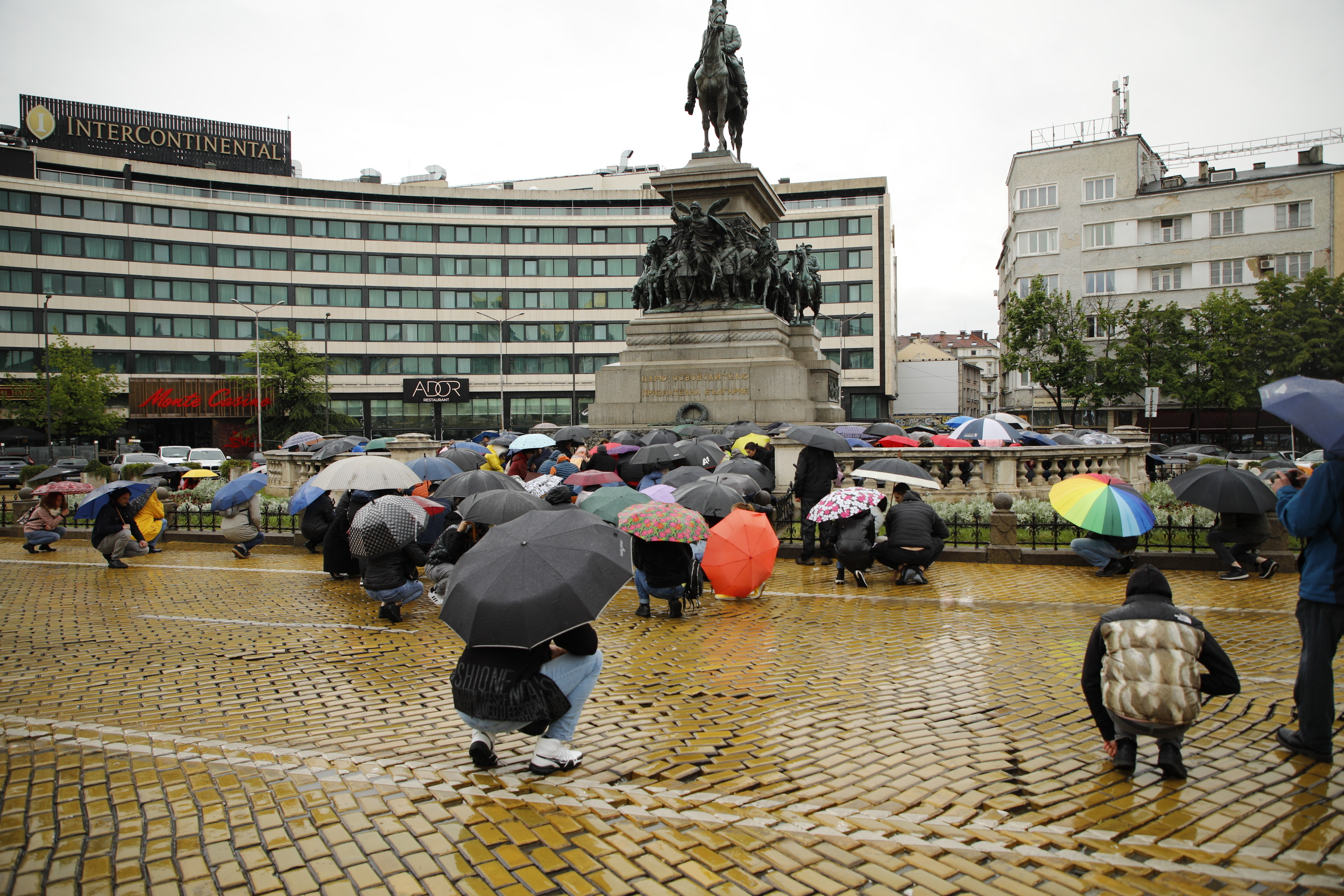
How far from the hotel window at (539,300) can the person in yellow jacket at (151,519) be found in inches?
2329

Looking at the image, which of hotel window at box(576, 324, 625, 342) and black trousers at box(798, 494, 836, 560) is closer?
black trousers at box(798, 494, 836, 560)

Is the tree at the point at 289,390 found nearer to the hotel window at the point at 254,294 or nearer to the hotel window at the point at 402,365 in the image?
the hotel window at the point at 254,294

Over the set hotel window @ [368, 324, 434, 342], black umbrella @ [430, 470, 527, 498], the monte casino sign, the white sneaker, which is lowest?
the white sneaker

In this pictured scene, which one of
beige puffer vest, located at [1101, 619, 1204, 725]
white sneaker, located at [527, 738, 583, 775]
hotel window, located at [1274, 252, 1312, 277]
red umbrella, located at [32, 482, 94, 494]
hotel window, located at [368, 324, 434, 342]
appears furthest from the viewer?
hotel window, located at [368, 324, 434, 342]

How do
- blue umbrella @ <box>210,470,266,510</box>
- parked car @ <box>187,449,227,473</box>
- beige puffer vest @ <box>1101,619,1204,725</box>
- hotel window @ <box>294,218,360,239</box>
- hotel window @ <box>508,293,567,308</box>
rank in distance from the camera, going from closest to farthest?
beige puffer vest @ <box>1101,619,1204,725</box> < blue umbrella @ <box>210,470,266,510</box> < parked car @ <box>187,449,227,473</box> < hotel window @ <box>294,218,360,239</box> < hotel window @ <box>508,293,567,308</box>

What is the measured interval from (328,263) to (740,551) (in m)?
68.7

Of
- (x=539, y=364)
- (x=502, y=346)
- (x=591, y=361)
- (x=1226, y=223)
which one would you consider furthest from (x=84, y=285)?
(x=1226, y=223)

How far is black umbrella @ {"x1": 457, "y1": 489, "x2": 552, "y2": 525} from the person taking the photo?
30.1 ft

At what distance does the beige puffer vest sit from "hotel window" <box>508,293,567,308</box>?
70.8m

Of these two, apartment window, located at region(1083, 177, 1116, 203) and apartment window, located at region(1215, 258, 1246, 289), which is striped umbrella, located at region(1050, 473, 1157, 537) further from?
apartment window, located at region(1083, 177, 1116, 203)

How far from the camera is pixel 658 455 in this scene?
1506cm

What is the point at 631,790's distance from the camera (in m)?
5.07

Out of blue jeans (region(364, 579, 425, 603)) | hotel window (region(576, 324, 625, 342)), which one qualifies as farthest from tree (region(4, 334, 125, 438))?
blue jeans (region(364, 579, 425, 603))

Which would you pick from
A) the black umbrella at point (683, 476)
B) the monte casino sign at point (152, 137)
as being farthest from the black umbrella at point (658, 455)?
the monte casino sign at point (152, 137)
